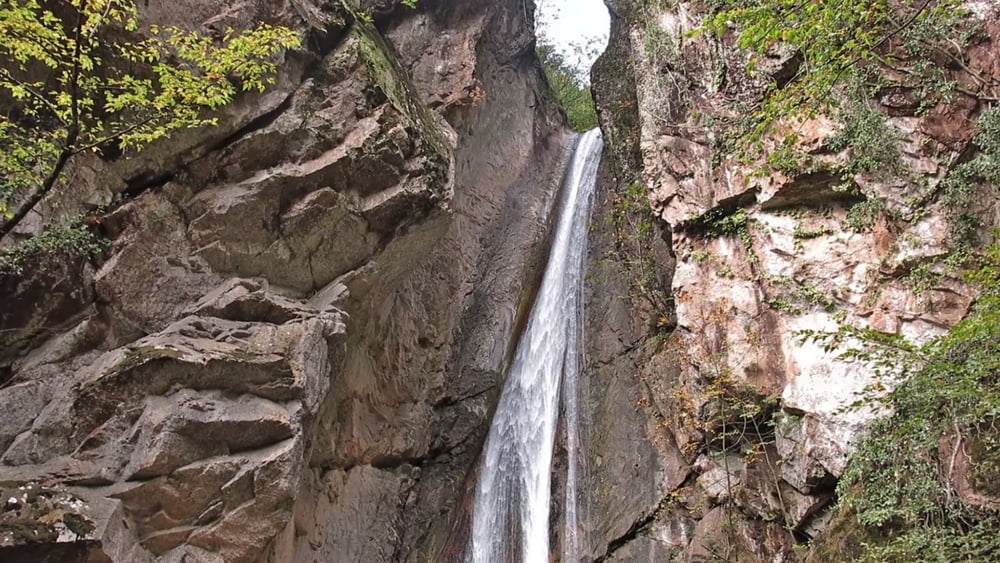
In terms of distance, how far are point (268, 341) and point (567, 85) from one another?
1953 centimetres

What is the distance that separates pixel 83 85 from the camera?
6.69 meters

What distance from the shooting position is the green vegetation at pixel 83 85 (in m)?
5.85

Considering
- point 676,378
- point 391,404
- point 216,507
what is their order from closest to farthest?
1. point 216,507
2. point 676,378
3. point 391,404

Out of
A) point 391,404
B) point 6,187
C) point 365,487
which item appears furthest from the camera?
point 391,404

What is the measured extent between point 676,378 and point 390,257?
519 cm

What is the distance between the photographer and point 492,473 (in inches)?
457

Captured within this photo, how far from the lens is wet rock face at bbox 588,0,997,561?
7.37 m

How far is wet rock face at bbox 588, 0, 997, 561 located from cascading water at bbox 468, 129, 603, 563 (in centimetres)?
93

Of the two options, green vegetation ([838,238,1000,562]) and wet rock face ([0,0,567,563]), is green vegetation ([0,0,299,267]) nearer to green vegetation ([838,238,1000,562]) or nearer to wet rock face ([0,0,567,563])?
wet rock face ([0,0,567,563])

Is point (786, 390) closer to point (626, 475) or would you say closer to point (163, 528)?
point (626, 475)

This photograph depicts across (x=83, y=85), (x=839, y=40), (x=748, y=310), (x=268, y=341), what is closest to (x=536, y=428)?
(x=748, y=310)

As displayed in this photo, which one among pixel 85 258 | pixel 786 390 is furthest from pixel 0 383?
pixel 786 390

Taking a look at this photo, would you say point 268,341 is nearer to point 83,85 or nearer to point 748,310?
point 83,85

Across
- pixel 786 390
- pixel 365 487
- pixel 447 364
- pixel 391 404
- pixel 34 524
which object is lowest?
pixel 34 524
